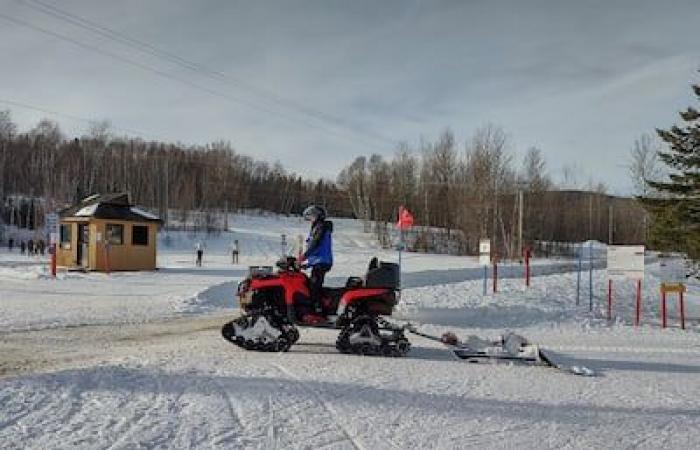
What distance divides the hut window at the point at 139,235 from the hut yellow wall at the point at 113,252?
15 cm

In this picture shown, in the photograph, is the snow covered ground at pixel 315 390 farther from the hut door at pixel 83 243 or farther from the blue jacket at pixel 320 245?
the hut door at pixel 83 243

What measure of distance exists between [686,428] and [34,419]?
229 inches

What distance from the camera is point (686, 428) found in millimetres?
6656

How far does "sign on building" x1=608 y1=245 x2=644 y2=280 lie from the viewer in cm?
1836

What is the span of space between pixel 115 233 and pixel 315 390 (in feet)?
89.0

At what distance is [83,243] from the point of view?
1289 inches

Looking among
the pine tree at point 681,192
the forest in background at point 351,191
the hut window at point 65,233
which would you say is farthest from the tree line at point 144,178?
the pine tree at point 681,192

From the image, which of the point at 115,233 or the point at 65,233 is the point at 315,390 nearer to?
the point at 115,233

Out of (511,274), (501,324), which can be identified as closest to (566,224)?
(511,274)

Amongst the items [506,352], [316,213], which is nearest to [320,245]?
[316,213]

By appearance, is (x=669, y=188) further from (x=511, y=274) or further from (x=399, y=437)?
(x=399, y=437)

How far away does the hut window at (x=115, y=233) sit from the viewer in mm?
32138

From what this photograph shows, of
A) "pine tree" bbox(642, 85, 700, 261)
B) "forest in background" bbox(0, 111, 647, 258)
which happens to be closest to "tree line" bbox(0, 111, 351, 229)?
"forest in background" bbox(0, 111, 647, 258)

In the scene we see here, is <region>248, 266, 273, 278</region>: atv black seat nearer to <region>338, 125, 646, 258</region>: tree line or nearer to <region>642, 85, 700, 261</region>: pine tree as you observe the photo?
<region>642, 85, 700, 261</region>: pine tree
